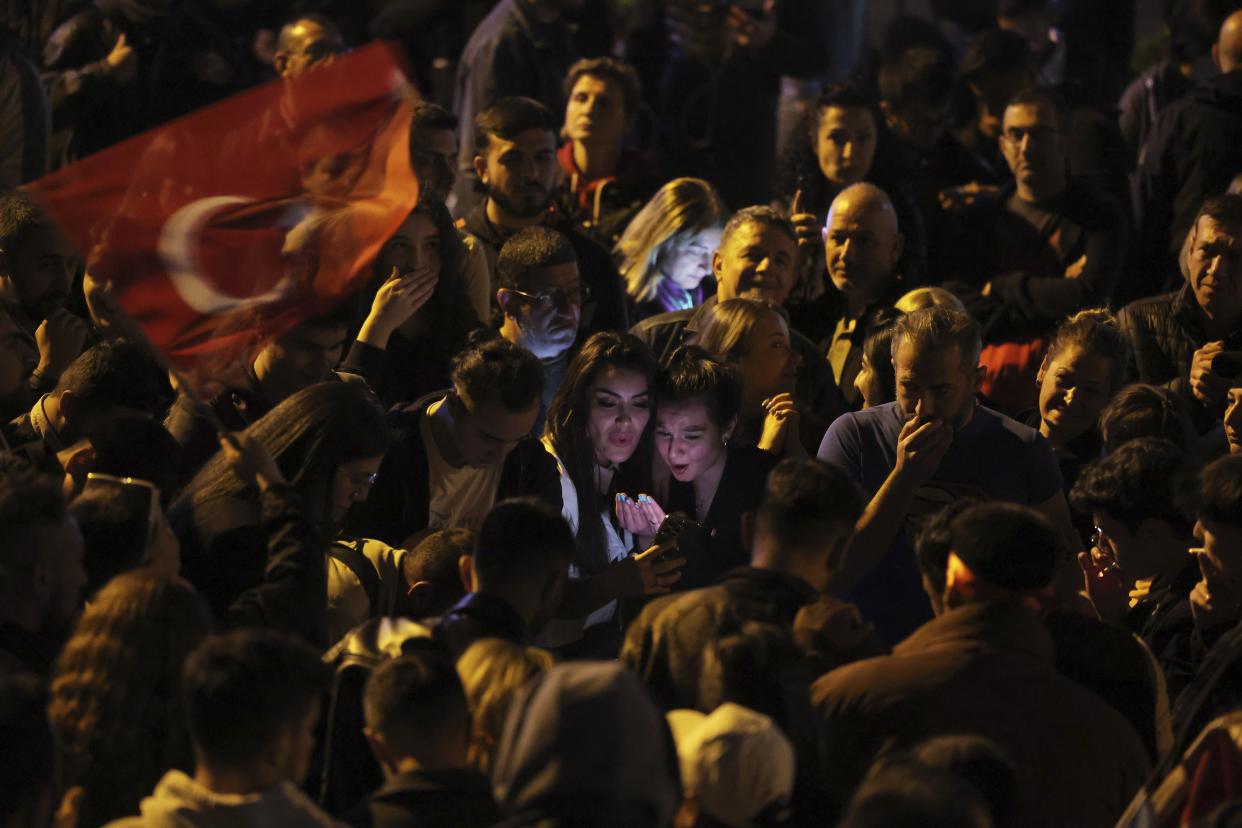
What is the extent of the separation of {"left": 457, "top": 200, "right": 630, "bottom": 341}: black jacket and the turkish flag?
2.54 m

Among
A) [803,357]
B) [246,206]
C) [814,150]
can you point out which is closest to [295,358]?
[246,206]

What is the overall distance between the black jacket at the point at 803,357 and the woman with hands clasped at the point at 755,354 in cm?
19

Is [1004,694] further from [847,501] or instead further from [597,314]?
[597,314]

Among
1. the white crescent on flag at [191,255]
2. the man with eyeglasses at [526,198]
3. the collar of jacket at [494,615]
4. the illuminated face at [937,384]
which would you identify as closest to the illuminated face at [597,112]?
the man with eyeglasses at [526,198]

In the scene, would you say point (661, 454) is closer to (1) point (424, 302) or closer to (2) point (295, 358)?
(2) point (295, 358)

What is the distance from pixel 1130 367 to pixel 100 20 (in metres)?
5.68

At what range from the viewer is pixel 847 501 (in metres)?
5.34

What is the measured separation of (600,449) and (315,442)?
65.2 inches

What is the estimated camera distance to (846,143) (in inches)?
400

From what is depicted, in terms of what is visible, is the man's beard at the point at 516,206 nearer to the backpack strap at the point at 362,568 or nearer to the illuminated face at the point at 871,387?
the illuminated face at the point at 871,387

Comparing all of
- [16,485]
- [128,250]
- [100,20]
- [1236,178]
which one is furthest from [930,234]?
[16,485]

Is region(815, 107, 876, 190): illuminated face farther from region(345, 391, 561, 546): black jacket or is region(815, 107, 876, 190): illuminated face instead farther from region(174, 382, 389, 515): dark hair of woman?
region(174, 382, 389, 515): dark hair of woman

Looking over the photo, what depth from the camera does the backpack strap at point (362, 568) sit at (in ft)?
20.4

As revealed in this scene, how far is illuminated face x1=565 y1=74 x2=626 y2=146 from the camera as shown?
10344 millimetres
